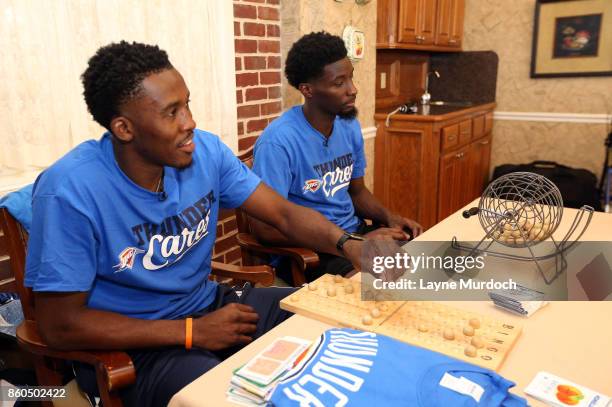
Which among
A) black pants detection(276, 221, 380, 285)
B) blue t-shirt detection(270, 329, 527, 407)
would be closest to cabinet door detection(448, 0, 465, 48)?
black pants detection(276, 221, 380, 285)

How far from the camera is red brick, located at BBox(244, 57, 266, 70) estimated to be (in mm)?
2553

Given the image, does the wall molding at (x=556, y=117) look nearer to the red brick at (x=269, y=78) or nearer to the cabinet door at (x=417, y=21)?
the cabinet door at (x=417, y=21)

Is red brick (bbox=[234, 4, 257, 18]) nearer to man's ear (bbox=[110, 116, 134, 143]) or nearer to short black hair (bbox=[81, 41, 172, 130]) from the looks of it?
short black hair (bbox=[81, 41, 172, 130])

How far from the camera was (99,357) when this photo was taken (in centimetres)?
110

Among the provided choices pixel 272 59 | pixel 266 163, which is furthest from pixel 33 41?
pixel 272 59

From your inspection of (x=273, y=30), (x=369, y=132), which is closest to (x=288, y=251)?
(x=273, y=30)

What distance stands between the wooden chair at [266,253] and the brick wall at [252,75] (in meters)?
0.55

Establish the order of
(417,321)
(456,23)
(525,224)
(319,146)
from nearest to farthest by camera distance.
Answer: (417,321) → (525,224) → (319,146) → (456,23)

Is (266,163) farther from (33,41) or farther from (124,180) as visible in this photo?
(33,41)

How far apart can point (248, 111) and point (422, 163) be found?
4.56ft

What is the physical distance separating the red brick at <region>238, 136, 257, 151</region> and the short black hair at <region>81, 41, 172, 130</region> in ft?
4.40

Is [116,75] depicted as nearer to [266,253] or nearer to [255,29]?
[266,253]

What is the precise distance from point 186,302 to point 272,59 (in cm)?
171

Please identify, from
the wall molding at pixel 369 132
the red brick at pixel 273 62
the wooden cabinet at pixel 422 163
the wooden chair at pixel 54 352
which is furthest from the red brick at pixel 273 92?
the wooden chair at pixel 54 352
